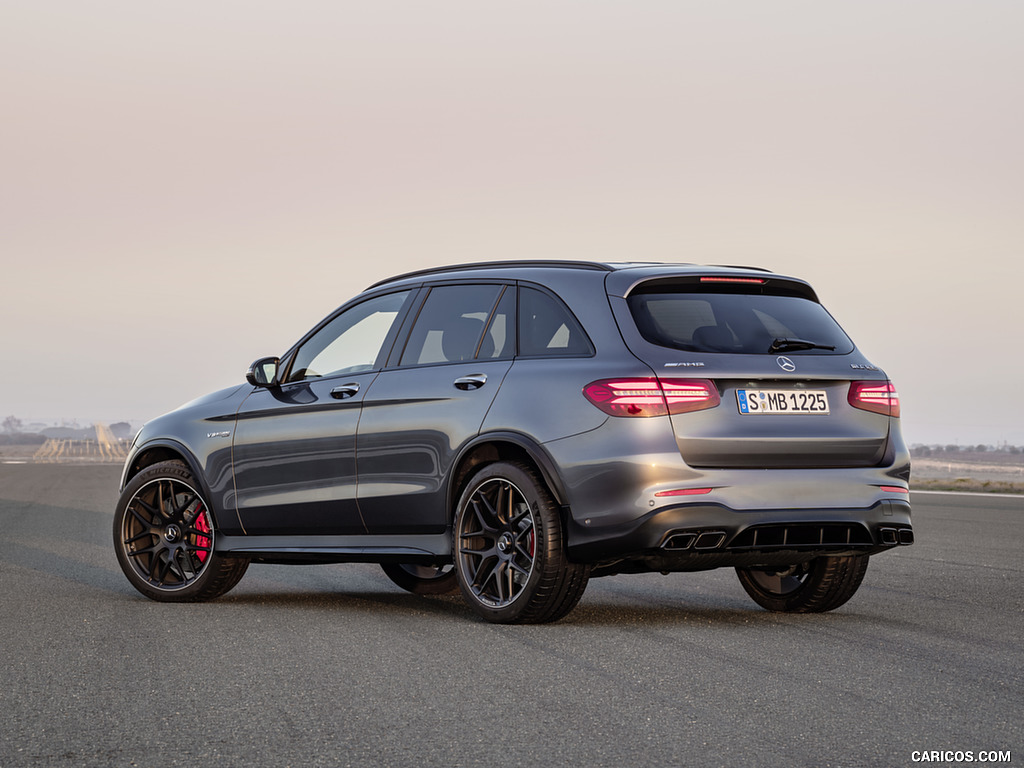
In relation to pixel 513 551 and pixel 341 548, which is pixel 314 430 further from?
pixel 513 551

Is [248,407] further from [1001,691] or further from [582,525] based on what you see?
[1001,691]

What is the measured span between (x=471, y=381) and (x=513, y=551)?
0.96 metres

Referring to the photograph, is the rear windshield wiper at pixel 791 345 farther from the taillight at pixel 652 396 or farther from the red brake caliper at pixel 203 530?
the red brake caliper at pixel 203 530

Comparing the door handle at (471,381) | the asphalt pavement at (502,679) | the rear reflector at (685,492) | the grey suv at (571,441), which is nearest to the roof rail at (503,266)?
the grey suv at (571,441)

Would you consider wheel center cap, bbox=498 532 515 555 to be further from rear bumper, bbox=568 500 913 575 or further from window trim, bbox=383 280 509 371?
window trim, bbox=383 280 509 371

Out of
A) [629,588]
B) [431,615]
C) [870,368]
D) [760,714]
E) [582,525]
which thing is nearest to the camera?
[760,714]

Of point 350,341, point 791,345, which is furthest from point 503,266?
point 791,345

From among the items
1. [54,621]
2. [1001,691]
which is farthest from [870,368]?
[54,621]

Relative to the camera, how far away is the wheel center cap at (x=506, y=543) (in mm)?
7316

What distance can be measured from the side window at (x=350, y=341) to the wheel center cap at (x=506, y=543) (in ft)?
5.10

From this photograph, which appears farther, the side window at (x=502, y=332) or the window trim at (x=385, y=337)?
the window trim at (x=385, y=337)

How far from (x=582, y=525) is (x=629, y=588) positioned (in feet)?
9.27

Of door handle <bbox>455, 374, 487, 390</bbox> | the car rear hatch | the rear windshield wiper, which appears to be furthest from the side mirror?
the rear windshield wiper

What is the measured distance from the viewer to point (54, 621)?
762 centimetres
